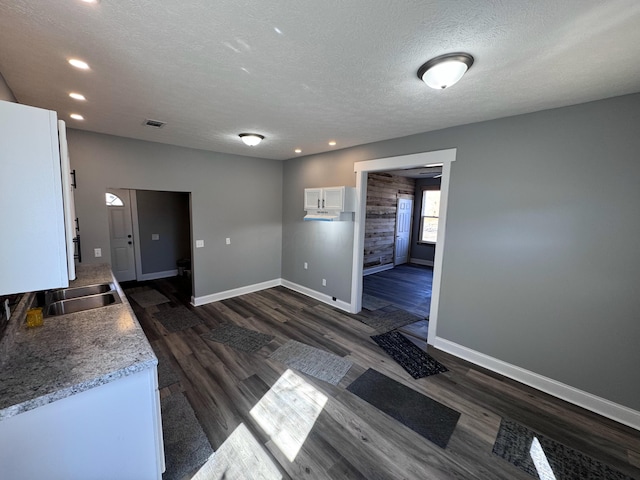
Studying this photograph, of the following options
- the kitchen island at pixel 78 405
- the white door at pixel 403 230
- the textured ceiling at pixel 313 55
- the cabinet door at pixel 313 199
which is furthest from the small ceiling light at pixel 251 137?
the white door at pixel 403 230

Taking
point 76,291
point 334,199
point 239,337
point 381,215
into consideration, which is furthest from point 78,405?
point 381,215

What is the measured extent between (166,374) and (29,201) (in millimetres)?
2216

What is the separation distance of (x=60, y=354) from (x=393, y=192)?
7.12 metres

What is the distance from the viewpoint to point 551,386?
2582 millimetres

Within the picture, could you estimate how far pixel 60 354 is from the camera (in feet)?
4.80

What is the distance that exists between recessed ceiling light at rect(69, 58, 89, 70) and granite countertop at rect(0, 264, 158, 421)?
177 cm

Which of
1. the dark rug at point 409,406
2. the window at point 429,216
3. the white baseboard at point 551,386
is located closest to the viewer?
the dark rug at point 409,406

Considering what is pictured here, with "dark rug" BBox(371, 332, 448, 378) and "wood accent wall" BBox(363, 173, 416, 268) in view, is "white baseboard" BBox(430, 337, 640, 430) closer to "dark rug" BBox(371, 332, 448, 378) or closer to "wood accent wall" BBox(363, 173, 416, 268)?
"dark rug" BBox(371, 332, 448, 378)

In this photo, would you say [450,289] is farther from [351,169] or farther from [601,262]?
[351,169]

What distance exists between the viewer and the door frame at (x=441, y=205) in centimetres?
316

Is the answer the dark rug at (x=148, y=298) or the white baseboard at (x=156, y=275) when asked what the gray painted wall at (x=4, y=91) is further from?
the white baseboard at (x=156, y=275)

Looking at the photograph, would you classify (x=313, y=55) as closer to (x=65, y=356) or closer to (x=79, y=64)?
(x=79, y=64)

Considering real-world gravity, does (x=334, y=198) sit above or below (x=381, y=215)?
above

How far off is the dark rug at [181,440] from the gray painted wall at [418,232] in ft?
23.7
